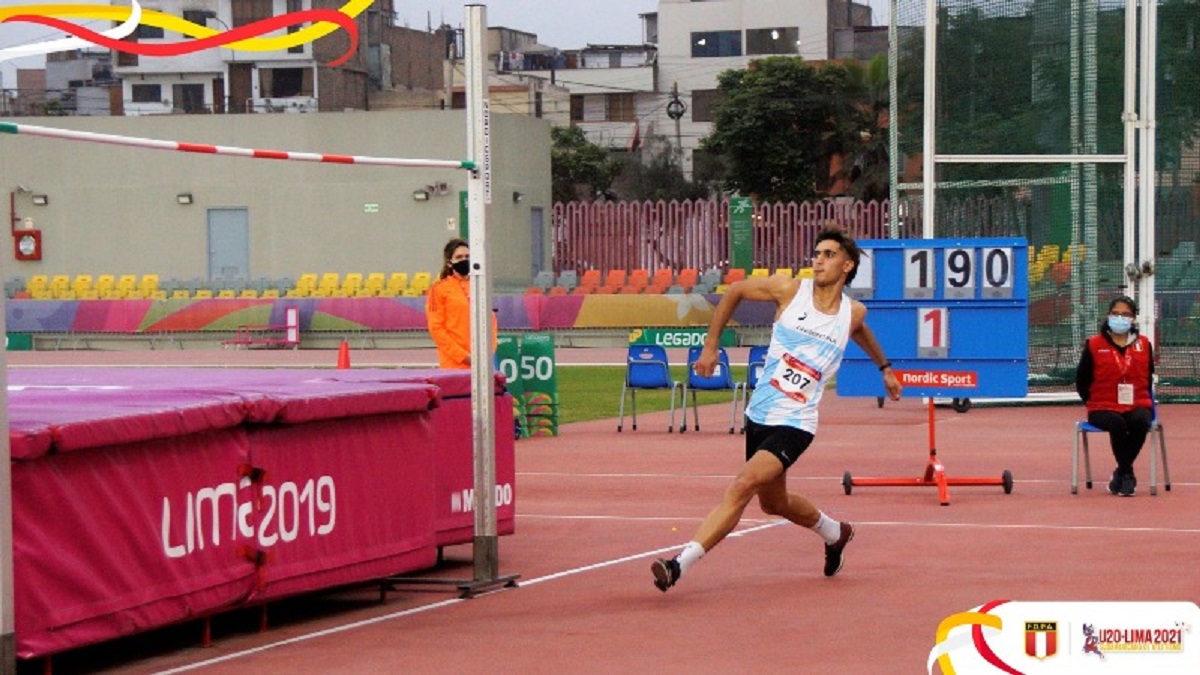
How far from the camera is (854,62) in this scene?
74.7 meters

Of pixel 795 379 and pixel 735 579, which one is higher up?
pixel 795 379

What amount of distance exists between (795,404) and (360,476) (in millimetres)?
2341

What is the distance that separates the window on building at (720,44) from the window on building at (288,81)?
69.6ft

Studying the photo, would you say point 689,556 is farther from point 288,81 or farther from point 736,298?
point 288,81

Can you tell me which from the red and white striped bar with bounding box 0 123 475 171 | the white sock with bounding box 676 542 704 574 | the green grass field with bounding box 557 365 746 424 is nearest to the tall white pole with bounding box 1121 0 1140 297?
the green grass field with bounding box 557 365 746 424

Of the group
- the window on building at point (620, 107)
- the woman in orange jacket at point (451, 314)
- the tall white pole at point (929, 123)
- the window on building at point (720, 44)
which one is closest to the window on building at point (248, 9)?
A: the window on building at point (620, 107)

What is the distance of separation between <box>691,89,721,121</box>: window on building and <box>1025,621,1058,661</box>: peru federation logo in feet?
302

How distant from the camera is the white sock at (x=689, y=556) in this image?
10.4 meters

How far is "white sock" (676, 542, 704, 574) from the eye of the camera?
1038 cm

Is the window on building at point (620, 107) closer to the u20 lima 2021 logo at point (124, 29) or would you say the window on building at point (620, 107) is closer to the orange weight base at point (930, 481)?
the orange weight base at point (930, 481)

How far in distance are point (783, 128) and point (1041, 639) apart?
238ft

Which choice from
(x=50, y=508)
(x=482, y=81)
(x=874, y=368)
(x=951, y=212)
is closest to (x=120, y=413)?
(x=50, y=508)

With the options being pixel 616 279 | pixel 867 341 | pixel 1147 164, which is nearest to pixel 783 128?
pixel 616 279

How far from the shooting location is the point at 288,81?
8888 centimetres
